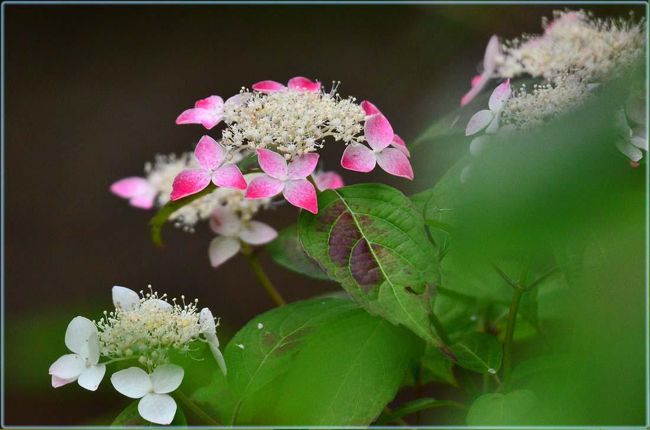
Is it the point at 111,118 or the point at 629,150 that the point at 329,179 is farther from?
the point at 111,118

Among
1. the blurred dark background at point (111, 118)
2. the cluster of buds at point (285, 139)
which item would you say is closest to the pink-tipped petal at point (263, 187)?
the cluster of buds at point (285, 139)

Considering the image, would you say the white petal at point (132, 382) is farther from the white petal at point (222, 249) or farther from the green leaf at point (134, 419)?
Answer: the white petal at point (222, 249)

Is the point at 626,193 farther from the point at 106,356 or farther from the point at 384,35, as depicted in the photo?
the point at 384,35

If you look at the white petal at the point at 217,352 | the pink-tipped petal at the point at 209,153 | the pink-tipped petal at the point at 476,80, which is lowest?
the white petal at the point at 217,352

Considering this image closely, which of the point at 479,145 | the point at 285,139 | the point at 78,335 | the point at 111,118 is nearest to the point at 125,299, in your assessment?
the point at 78,335

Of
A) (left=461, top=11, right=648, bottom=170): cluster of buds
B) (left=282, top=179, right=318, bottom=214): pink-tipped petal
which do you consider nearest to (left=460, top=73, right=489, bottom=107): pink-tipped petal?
(left=461, top=11, right=648, bottom=170): cluster of buds

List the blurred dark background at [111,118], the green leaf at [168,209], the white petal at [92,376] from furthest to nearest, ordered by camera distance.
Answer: the blurred dark background at [111,118] → the green leaf at [168,209] → the white petal at [92,376]

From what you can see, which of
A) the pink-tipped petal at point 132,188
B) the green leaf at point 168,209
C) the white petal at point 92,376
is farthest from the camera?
the pink-tipped petal at point 132,188

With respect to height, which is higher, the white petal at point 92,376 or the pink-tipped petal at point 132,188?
the pink-tipped petal at point 132,188
